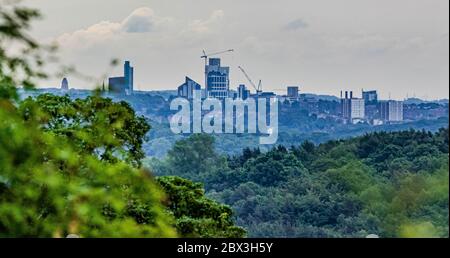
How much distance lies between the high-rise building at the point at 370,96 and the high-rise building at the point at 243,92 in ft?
1.92

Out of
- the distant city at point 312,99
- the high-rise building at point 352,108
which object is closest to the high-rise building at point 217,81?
the distant city at point 312,99

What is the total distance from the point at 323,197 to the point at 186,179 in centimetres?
120

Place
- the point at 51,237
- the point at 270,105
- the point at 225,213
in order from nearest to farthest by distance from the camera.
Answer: the point at 51,237 → the point at 270,105 → the point at 225,213

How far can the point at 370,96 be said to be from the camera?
4.10m

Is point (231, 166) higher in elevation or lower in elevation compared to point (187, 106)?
lower

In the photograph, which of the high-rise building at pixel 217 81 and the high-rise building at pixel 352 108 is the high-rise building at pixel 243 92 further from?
the high-rise building at pixel 352 108

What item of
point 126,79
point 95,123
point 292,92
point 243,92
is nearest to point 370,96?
point 292,92

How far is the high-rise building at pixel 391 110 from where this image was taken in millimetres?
4105

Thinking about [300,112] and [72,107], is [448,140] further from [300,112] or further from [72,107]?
[72,107]

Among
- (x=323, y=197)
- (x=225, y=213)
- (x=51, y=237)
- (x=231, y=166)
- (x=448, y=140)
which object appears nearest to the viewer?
(x=51, y=237)

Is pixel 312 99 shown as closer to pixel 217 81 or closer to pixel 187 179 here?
pixel 217 81

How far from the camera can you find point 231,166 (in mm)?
4695

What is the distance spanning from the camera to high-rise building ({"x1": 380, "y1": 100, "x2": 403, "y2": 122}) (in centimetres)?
411
